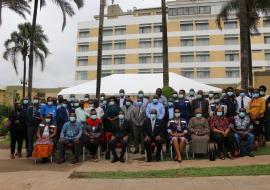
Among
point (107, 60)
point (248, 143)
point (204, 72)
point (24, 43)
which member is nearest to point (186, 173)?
point (248, 143)

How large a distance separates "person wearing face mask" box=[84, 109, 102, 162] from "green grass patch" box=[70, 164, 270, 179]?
2498mm

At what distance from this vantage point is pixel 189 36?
66688 mm

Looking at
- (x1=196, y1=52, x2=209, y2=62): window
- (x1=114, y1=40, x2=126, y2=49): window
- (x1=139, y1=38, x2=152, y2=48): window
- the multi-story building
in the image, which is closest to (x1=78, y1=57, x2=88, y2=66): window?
the multi-story building

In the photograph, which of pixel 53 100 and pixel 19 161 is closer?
pixel 19 161

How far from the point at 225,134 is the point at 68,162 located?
17.5ft

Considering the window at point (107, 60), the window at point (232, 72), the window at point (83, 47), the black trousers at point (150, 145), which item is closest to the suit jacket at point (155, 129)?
the black trousers at point (150, 145)

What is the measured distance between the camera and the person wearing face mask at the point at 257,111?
521 inches

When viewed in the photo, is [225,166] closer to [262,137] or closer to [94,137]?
[262,137]

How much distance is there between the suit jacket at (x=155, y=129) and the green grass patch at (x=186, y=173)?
87.6 inches

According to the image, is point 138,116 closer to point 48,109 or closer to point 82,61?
point 48,109

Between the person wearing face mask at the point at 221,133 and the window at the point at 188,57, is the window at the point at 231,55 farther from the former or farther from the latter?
the person wearing face mask at the point at 221,133

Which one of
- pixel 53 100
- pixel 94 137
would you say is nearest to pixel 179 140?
pixel 94 137

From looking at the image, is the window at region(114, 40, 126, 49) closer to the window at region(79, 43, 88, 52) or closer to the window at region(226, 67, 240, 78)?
the window at region(79, 43, 88, 52)

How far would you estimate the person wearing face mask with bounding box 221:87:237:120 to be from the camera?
43.8ft
